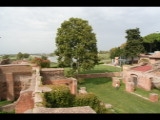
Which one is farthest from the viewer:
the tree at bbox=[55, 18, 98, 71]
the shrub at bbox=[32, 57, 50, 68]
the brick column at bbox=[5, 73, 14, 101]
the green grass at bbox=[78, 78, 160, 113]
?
the shrub at bbox=[32, 57, 50, 68]

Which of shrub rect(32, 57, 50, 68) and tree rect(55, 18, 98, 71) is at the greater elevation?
tree rect(55, 18, 98, 71)

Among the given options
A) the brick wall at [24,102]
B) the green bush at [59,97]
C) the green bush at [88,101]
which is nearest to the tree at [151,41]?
the green bush at [88,101]

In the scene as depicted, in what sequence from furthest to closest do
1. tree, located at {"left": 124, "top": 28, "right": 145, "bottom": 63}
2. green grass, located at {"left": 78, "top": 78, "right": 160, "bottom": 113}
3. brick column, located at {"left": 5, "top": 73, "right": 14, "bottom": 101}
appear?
tree, located at {"left": 124, "top": 28, "right": 145, "bottom": 63} → brick column, located at {"left": 5, "top": 73, "right": 14, "bottom": 101} → green grass, located at {"left": 78, "top": 78, "right": 160, "bottom": 113}

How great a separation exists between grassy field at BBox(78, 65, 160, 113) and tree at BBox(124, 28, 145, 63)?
14.7 meters

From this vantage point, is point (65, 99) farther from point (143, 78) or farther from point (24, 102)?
point (143, 78)

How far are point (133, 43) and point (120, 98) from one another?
23890 mm

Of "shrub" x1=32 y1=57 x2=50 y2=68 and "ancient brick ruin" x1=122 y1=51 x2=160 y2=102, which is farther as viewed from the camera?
"shrub" x1=32 y1=57 x2=50 y2=68

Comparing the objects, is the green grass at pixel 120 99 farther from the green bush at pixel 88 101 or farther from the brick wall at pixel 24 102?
the brick wall at pixel 24 102

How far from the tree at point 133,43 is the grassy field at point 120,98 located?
1470 cm

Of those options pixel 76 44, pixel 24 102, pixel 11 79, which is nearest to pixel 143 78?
pixel 76 44

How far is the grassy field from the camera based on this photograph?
2062 cm

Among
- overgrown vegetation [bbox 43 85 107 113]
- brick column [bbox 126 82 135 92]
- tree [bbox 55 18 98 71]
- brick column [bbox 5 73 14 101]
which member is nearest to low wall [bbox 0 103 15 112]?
brick column [bbox 5 73 14 101]

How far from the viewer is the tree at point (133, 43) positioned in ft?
152

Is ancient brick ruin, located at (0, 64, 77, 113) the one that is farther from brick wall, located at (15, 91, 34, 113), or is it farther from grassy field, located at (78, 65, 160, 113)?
brick wall, located at (15, 91, 34, 113)
